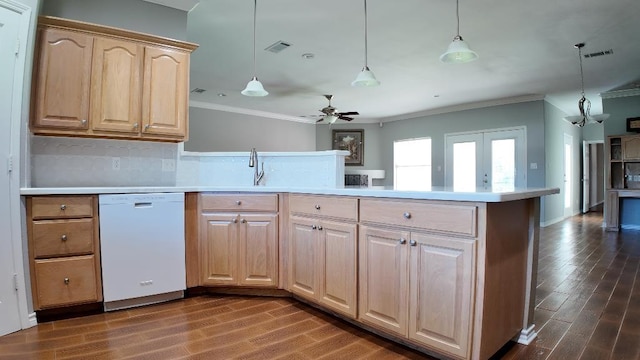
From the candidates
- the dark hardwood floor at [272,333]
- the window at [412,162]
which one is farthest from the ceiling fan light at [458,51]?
the window at [412,162]

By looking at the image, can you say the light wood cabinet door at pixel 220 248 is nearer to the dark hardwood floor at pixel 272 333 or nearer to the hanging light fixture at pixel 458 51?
the dark hardwood floor at pixel 272 333

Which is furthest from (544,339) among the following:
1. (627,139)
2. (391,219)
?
(627,139)

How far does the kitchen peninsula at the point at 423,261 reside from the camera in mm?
1604

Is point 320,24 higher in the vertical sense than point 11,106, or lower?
higher

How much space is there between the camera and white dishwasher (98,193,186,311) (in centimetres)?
244

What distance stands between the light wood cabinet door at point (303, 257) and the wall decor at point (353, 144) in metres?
6.97

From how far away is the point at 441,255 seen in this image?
5.55ft

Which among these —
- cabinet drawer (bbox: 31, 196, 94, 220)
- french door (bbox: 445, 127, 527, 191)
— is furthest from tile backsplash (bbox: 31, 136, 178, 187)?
french door (bbox: 445, 127, 527, 191)

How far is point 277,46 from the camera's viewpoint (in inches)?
163

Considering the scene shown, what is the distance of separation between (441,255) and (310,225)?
3.31 ft

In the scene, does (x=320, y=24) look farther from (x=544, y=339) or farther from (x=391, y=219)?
(x=544, y=339)

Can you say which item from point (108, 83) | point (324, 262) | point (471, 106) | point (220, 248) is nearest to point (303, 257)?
point (324, 262)

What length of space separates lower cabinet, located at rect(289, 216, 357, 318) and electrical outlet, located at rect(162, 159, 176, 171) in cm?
133

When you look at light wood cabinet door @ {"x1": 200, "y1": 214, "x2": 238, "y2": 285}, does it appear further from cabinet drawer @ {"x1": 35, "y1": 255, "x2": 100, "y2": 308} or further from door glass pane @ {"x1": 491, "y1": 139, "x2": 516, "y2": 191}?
door glass pane @ {"x1": 491, "y1": 139, "x2": 516, "y2": 191}
